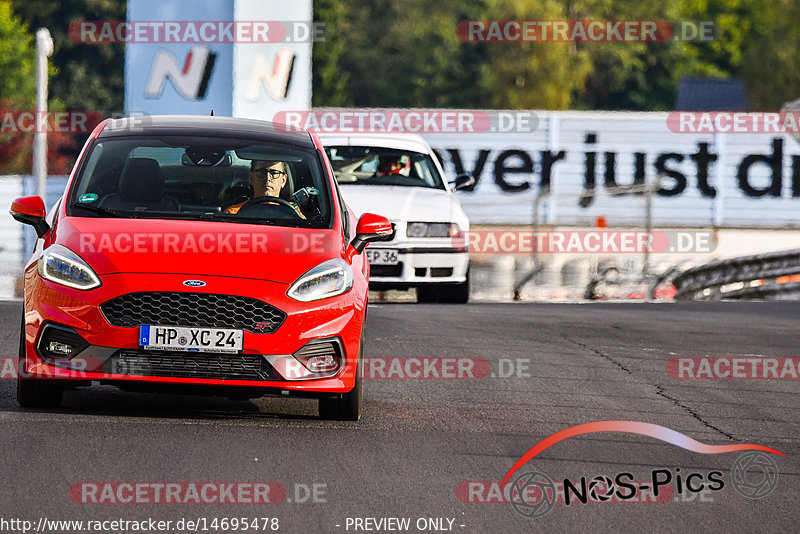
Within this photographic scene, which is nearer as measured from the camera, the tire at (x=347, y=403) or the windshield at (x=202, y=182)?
the tire at (x=347, y=403)

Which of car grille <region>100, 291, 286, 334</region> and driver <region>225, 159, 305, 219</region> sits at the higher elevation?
driver <region>225, 159, 305, 219</region>

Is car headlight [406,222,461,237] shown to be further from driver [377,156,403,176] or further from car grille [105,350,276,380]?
car grille [105,350,276,380]

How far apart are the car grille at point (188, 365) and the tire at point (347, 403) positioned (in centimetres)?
59

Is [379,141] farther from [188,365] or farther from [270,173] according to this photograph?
[188,365]

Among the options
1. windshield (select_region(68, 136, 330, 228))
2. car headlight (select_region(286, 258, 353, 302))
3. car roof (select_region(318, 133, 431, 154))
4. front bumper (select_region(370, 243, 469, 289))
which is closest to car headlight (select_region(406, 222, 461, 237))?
front bumper (select_region(370, 243, 469, 289))

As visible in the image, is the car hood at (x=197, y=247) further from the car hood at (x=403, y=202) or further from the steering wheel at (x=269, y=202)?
the car hood at (x=403, y=202)

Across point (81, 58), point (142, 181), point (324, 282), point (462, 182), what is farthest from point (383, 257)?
point (81, 58)

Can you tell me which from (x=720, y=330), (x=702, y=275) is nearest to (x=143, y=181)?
(x=720, y=330)

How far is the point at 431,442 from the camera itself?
7887mm

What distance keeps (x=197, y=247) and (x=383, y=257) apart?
7192 millimetres

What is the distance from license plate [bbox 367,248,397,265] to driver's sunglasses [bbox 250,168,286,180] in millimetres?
5913

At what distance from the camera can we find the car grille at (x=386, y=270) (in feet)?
49.7

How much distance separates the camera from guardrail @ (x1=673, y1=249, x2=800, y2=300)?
836 inches

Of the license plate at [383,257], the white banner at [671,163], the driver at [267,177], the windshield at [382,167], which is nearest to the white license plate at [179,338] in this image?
the driver at [267,177]
